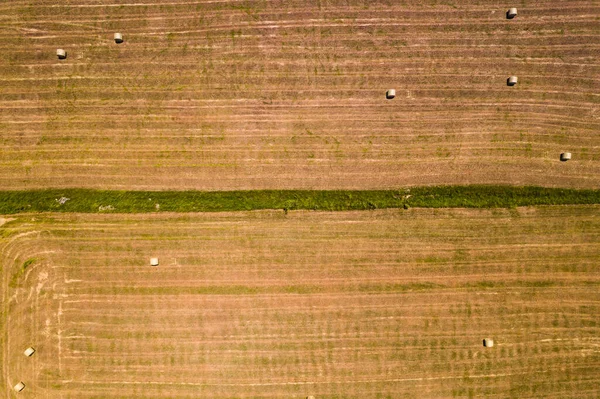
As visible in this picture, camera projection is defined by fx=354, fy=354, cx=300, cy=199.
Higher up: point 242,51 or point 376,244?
point 242,51

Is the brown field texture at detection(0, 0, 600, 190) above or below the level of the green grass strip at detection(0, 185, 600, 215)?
above

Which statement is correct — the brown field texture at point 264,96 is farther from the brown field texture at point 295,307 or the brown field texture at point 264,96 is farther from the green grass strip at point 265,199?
the brown field texture at point 295,307

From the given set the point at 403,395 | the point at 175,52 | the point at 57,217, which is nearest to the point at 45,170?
the point at 57,217

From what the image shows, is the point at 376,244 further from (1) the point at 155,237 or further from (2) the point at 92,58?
(2) the point at 92,58

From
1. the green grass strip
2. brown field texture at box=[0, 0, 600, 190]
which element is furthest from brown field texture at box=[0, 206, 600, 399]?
brown field texture at box=[0, 0, 600, 190]

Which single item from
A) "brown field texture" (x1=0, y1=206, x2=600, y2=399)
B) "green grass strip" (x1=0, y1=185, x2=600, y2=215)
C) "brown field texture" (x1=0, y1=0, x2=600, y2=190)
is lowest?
"brown field texture" (x1=0, y1=206, x2=600, y2=399)

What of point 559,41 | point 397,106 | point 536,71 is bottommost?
point 397,106

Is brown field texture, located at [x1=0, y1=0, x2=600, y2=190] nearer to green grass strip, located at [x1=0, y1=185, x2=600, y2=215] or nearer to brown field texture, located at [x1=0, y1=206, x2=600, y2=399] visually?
green grass strip, located at [x1=0, y1=185, x2=600, y2=215]

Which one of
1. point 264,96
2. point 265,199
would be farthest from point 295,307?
point 264,96
